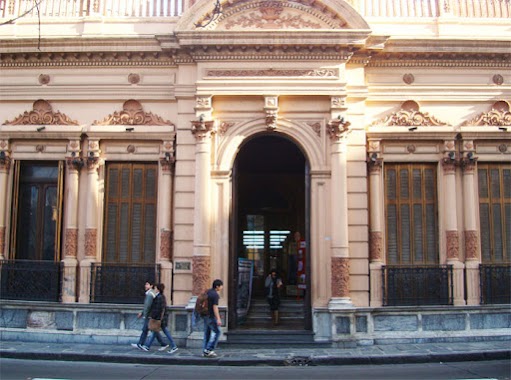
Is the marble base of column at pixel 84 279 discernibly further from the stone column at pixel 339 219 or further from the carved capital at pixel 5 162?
the stone column at pixel 339 219

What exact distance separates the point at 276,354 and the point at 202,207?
13.0ft

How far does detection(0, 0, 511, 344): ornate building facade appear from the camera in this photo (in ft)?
44.1

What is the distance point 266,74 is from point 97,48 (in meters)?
4.58

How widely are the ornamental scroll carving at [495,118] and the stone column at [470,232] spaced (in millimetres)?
723

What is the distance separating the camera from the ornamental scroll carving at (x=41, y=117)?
14.4m

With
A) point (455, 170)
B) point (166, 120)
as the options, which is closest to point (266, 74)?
point (166, 120)

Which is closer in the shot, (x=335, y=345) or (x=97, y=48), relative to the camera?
(x=335, y=345)

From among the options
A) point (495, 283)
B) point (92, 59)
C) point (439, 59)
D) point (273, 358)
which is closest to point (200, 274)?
point (273, 358)

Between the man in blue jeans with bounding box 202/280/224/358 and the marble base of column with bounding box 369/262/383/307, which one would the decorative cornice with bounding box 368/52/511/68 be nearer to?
the marble base of column with bounding box 369/262/383/307

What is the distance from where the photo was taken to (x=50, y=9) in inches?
591

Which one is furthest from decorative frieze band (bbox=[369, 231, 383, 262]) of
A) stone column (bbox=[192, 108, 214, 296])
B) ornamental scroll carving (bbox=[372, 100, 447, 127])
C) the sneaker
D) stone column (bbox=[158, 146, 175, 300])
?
the sneaker

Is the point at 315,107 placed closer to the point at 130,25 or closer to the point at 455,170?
the point at 455,170

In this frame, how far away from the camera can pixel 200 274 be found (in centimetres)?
1306

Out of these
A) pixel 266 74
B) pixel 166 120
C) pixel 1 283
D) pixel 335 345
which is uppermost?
pixel 266 74
